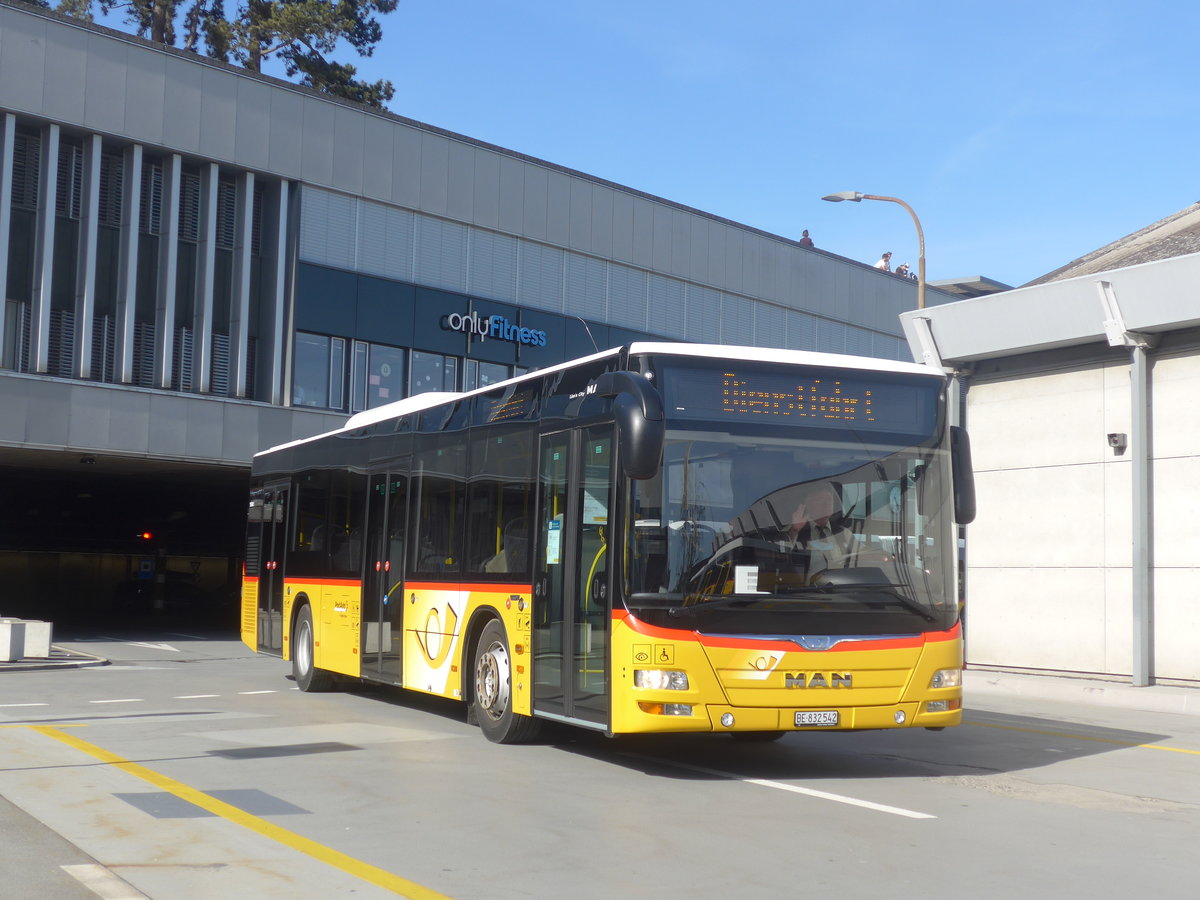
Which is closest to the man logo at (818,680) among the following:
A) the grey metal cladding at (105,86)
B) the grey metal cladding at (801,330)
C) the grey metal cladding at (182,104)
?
the grey metal cladding at (105,86)

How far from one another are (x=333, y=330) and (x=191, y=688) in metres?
16.8

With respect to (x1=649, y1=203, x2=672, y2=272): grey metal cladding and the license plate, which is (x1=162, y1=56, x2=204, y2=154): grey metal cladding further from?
the license plate

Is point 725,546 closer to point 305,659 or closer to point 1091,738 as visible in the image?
point 1091,738

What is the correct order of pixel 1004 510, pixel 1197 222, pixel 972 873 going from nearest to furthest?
pixel 972 873
pixel 1004 510
pixel 1197 222

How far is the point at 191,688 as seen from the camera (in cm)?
1773

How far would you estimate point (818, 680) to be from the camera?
9836 mm

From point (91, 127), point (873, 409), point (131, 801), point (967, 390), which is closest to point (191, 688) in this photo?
point (131, 801)

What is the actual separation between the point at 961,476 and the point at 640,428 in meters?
2.81

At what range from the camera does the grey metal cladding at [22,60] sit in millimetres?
27406

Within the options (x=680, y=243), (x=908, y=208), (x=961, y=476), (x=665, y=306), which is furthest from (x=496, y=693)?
(x=680, y=243)

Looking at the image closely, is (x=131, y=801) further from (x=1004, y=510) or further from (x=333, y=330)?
(x=333, y=330)

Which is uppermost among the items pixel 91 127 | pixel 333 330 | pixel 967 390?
pixel 91 127

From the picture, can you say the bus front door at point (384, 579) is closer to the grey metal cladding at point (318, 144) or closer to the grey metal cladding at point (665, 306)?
the grey metal cladding at point (318, 144)

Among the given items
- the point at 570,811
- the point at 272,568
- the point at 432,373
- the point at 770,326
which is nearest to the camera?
the point at 570,811
